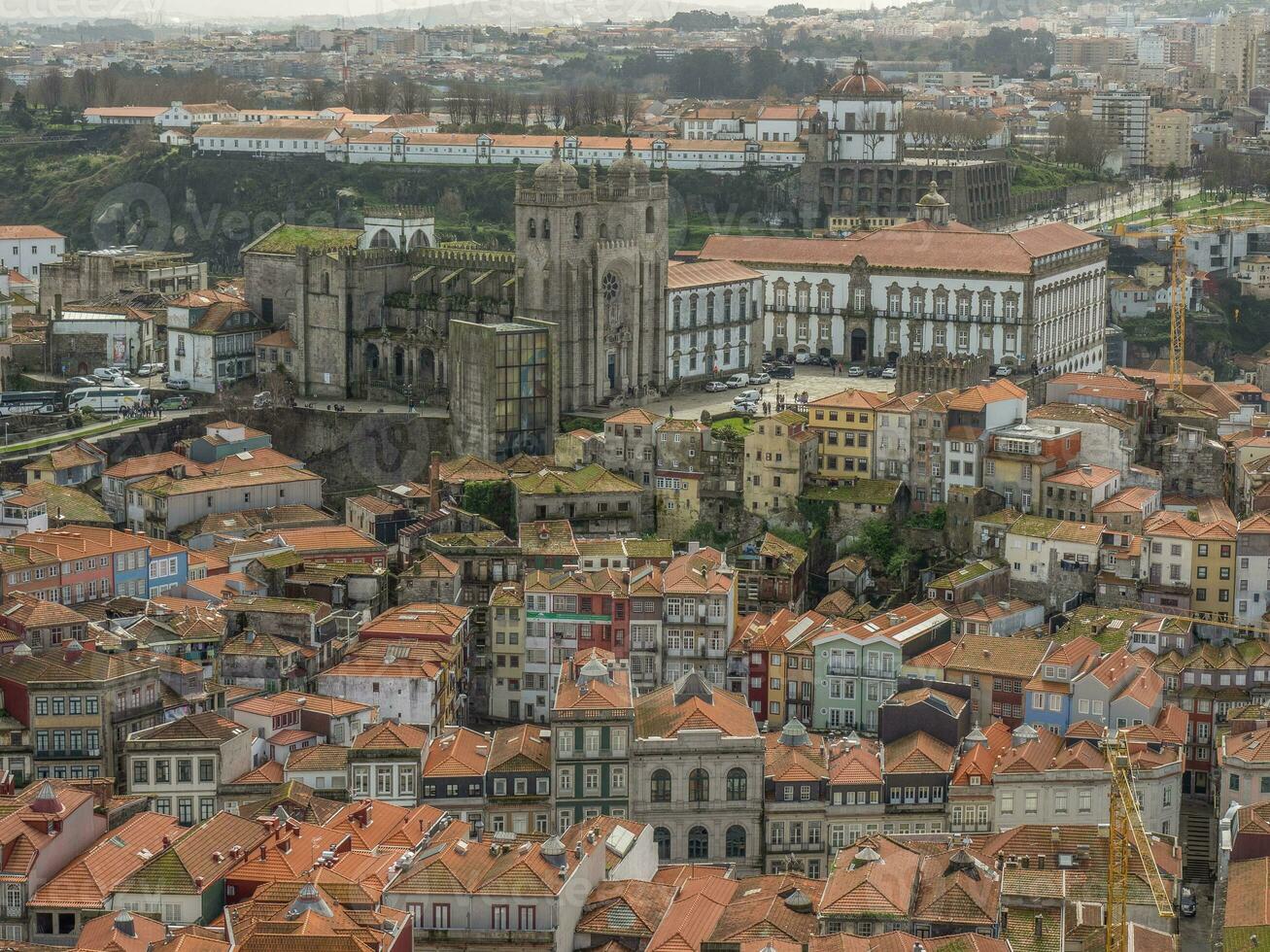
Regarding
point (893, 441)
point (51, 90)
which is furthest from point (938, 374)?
point (51, 90)

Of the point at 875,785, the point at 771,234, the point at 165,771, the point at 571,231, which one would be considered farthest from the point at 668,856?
the point at 771,234

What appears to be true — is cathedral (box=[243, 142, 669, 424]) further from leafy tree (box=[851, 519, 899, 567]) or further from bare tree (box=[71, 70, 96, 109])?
bare tree (box=[71, 70, 96, 109])

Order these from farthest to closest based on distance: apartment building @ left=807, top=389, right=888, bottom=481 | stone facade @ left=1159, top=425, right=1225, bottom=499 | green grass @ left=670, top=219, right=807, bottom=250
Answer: green grass @ left=670, top=219, right=807, bottom=250, stone facade @ left=1159, top=425, right=1225, bottom=499, apartment building @ left=807, top=389, right=888, bottom=481

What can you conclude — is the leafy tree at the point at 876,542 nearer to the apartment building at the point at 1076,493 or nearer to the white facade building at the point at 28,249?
the apartment building at the point at 1076,493

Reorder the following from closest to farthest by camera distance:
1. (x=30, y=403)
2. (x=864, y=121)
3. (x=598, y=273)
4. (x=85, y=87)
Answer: (x=598, y=273), (x=30, y=403), (x=864, y=121), (x=85, y=87)

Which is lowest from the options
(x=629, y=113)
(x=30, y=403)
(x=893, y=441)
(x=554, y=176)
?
(x=30, y=403)

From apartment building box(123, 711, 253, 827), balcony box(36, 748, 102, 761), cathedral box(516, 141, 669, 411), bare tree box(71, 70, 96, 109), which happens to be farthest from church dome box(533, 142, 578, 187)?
bare tree box(71, 70, 96, 109)

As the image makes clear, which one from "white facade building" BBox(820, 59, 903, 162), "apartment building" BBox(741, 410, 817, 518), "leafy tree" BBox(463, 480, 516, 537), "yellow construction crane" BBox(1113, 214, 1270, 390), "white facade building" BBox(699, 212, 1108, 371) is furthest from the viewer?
"white facade building" BBox(820, 59, 903, 162)

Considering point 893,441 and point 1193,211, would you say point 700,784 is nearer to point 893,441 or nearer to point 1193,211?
point 893,441
